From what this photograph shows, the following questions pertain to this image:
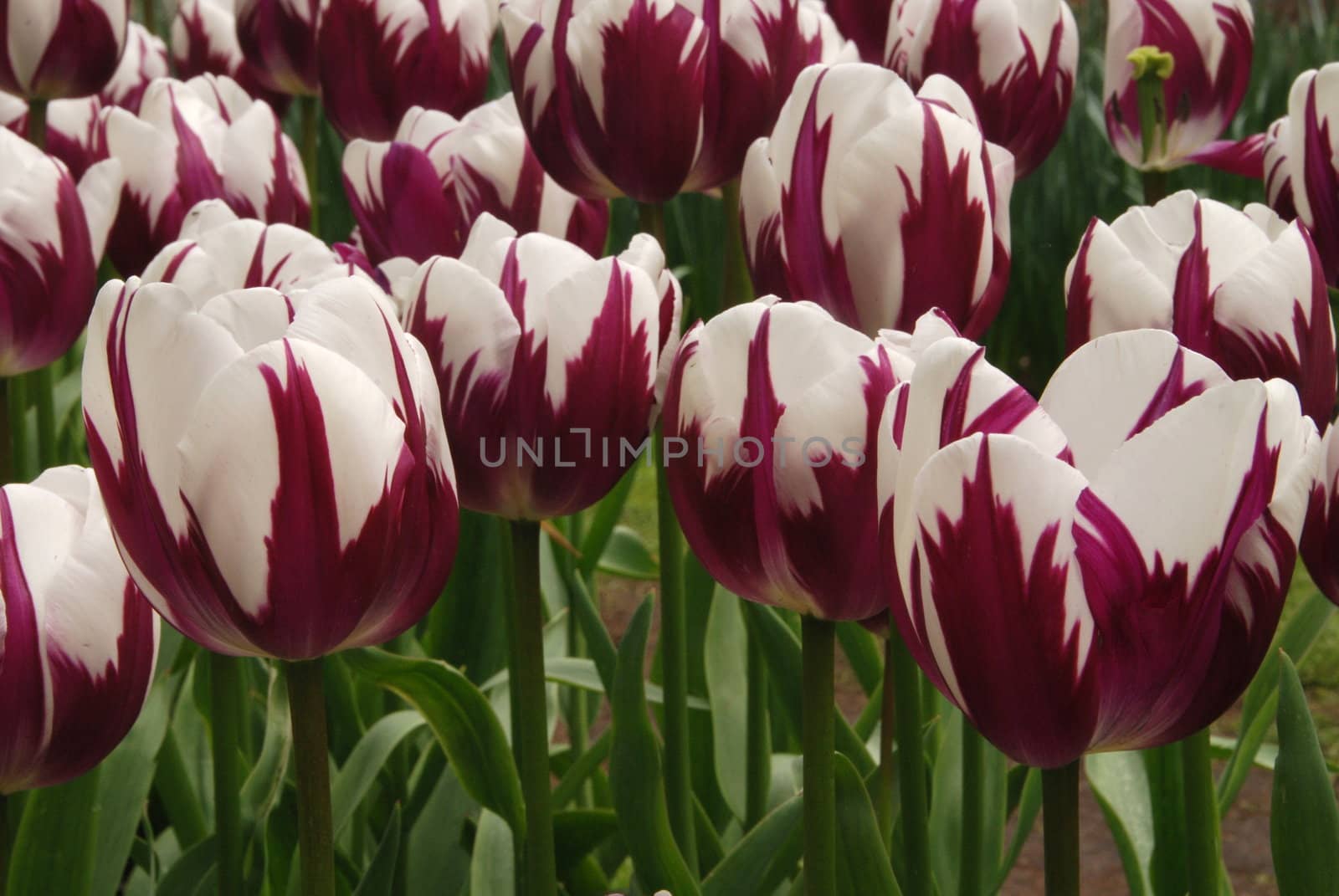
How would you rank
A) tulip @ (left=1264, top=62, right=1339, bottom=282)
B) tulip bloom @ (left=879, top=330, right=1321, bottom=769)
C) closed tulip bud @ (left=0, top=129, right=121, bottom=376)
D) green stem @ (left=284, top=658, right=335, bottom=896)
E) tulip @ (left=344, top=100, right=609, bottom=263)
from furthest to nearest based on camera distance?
tulip @ (left=344, top=100, right=609, bottom=263), closed tulip bud @ (left=0, top=129, right=121, bottom=376), tulip @ (left=1264, top=62, right=1339, bottom=282), green stem @ (left=284, top=658, right=335, bottom=896), tulip bloom @ (left=879, top=330, right=1321, bottom=769)

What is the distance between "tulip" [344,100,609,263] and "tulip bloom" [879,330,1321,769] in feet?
2.11

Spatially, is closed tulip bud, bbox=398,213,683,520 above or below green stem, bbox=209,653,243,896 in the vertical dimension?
above

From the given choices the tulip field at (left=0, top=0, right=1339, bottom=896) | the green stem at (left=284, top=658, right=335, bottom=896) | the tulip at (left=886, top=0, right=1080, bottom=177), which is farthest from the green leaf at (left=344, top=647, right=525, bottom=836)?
the tulip at (left=886, top=0, right=1080, bottom=177)

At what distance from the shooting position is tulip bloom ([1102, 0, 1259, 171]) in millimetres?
1213

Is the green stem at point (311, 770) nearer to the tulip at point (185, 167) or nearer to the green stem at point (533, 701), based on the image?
the green stem at point (533, 701)

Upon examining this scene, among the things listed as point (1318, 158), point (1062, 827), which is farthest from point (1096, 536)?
point (1318, 158)

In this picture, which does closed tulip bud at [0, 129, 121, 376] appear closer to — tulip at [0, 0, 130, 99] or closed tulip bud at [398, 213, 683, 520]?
tulip at [0, 0, 130, 99]

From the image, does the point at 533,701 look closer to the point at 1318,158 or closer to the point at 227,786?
the point at 227,786

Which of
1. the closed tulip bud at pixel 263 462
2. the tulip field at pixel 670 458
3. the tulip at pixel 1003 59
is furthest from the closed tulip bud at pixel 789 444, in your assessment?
the tulip at pixel 1003 59

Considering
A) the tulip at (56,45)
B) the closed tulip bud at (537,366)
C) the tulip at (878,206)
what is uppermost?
the tulip at (56,45)

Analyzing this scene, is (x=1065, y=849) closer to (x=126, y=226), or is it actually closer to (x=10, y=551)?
(x=10, y=551)

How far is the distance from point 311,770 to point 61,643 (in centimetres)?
13

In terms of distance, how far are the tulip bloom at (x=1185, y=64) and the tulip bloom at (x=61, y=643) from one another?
2.77 ft

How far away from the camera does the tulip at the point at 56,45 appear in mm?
1308
